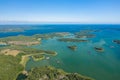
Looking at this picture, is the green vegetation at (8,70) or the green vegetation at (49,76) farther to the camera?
the green vegetation at (8,70)

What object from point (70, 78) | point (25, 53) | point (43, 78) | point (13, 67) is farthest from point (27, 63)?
point (70, 78)

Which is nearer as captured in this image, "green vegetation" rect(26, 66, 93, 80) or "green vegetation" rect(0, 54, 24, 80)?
"green vegetation" rect(26, 66, 93, 80)

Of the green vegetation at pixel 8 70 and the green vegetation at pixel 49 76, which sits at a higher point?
the green vegetation at pixel 49 76

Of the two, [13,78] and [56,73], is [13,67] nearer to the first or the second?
[13,78]

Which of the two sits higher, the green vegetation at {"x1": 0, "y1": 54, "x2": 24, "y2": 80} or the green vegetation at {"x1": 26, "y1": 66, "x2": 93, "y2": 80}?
the green vegetation at {"x1": 26, "y1": 66, "x2": 93, "y2": 80}

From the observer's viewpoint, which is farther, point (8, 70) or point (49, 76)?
point (8, 70)

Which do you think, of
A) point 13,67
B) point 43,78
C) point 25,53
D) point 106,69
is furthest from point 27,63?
point 106,69

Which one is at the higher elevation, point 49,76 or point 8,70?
point 49,76

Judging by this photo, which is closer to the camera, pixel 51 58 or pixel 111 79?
pixel 111 79

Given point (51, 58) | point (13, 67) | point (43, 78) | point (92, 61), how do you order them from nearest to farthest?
1. point (43, 78)
2. point (13, 67)
3. point (92, 61)
4. point (51, 58)

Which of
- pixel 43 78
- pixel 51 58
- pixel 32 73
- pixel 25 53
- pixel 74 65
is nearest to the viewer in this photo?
pixel 43 78
